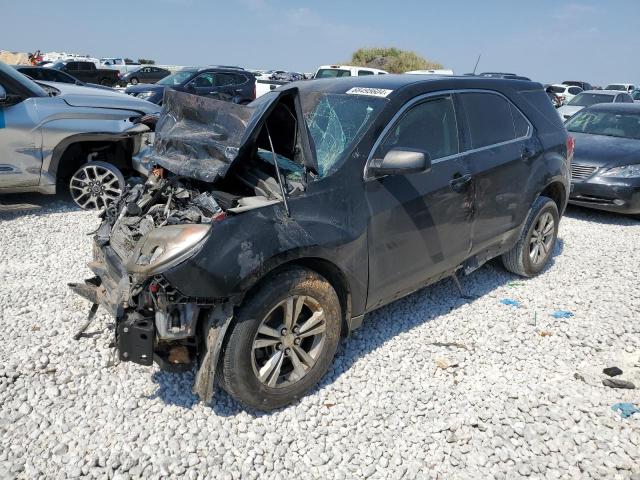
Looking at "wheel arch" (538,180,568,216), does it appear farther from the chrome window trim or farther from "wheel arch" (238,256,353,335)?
"wheel arch" (238,256,353,335)

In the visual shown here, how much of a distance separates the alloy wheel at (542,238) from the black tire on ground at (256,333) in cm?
276

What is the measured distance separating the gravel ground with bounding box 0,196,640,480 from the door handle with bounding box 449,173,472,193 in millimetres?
1147

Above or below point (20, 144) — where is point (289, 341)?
below

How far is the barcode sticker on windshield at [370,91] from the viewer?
3475 millimetres

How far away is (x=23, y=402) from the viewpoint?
9.87 feet

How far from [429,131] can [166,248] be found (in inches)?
83.5

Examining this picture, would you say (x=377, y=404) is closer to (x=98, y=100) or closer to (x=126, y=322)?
(x=126, y=322)

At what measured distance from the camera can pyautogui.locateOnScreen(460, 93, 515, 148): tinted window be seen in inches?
157

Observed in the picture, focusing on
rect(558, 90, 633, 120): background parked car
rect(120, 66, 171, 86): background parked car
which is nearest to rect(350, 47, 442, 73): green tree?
rect(120, 66, 171, 86): background parked car

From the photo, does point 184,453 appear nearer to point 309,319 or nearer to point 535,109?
point 309,319

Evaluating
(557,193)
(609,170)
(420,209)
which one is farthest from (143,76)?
(420,209)

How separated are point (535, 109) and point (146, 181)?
361cm

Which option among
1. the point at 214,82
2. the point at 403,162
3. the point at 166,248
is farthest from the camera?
the point at 214,82

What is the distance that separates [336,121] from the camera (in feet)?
11.3
